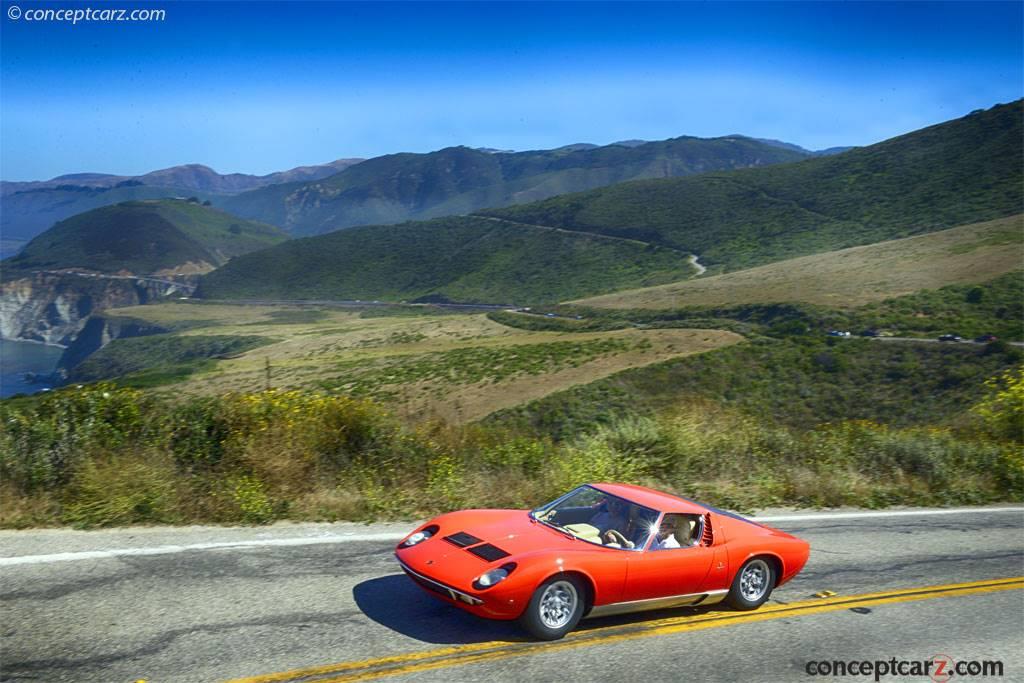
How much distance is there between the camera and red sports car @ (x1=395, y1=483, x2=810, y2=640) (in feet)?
21.3

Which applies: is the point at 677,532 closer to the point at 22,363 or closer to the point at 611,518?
the point at 611,518

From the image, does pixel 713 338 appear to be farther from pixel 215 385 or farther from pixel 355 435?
pixel 355 435

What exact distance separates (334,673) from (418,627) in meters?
1.09

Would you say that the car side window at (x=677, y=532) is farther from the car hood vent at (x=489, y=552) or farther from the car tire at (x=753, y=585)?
the car hood vent at (x=489, y=552)

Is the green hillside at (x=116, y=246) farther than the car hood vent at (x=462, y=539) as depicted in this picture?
Yes

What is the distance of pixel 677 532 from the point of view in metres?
7.59

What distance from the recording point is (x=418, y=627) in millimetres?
6672

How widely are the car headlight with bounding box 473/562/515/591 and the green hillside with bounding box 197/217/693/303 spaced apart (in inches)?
3593

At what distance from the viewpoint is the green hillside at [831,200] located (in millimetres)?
89812

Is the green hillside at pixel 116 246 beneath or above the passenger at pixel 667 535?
above

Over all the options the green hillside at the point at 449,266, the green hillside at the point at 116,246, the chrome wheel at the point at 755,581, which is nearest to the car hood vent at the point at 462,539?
the chrome wheel at the point at 755,581

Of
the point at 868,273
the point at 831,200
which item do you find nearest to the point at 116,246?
the point at 831,200

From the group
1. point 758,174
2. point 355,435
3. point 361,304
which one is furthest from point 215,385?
point 758,174

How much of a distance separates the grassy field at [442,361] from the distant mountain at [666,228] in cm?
3865
